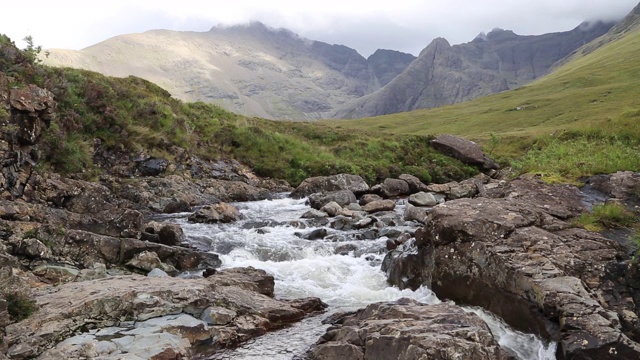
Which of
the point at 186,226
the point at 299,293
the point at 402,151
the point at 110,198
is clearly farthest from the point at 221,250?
the point at 402,151

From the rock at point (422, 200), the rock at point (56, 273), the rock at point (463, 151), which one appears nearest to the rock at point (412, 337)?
the rock at point (56, 273)

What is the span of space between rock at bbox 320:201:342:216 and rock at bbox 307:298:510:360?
15222 millimetres

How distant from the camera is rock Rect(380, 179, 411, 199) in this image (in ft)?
111

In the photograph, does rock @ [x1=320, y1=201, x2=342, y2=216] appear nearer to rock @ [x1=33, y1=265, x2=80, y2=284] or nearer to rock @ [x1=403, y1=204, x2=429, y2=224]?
rock @ [x1=403, y1=204, x2=429, y2=224]

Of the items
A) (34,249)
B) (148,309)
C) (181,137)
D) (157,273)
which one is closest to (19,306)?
(148,309)

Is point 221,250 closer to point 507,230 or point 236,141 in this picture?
point 507,230

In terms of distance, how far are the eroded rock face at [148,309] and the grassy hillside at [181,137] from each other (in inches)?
553

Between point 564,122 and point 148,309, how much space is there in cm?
8316

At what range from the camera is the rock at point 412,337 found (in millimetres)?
7637

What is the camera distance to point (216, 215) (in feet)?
74.8

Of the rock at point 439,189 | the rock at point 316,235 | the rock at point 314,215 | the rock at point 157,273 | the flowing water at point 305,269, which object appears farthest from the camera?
the rock at point 439,189

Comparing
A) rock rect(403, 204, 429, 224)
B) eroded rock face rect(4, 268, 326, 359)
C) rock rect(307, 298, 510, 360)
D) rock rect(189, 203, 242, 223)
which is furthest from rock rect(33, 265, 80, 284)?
rock rect(403, 204, 429, 224)

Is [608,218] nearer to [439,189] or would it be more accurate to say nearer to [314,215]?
[314,215]

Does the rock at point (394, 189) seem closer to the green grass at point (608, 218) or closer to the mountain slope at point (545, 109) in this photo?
the green grass at point (608, 218)
